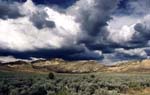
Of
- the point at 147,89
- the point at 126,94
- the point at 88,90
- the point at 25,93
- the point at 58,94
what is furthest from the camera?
the point at 147,89

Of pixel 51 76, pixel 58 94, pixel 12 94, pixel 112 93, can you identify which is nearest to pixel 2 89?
pixel 12 94

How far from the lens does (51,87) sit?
373 feet

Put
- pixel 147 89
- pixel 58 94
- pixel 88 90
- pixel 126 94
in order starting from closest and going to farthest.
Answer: pixel 58 94
pixel 88 90
pixel 126 94
pixel 147 89

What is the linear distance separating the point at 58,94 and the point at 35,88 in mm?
14858

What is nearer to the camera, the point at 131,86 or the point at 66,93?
the point at 66,93

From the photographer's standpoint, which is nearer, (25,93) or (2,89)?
(25,93)

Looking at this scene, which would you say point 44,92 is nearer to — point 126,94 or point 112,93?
point 112,93

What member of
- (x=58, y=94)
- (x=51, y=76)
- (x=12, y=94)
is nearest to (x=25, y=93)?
(x=12, y=94)

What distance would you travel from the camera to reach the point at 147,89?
477 feet

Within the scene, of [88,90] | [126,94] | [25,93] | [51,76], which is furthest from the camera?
[51,76]

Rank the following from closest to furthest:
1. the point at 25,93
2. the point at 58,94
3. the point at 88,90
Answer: the point at 58,94, the point at 25,93, the point at 88,90

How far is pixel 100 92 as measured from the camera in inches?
4186

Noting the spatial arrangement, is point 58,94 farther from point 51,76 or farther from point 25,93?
point 51,76

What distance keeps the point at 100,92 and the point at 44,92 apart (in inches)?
590
